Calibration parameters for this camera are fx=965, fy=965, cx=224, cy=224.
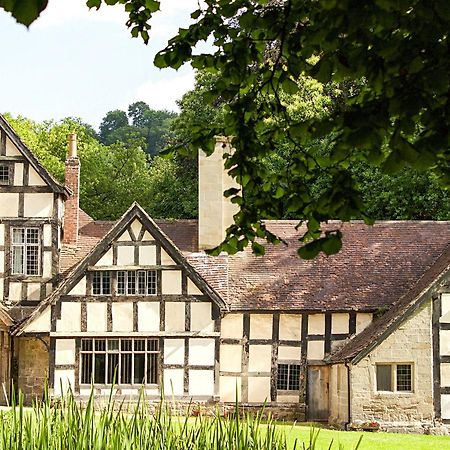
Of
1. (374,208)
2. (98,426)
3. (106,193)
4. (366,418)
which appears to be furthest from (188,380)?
(106,193)

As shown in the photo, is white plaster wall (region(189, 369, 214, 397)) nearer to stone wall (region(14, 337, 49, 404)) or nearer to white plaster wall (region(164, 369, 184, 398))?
white plaster wall (region(164, 369, 184, 398))

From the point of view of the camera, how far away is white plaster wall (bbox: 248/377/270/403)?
22.1 meters

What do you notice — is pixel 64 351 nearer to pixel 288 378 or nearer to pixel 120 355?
pixel 120 355

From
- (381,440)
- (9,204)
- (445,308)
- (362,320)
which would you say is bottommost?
(381,440)

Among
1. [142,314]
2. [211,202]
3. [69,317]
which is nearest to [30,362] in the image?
[69,317]

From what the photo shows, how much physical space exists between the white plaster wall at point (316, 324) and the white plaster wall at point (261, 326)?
92 centimetres

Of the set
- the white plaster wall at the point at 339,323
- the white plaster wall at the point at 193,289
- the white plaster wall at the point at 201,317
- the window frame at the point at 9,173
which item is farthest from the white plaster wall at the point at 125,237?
the white plaster wall at the point at 339,323

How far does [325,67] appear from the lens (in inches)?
203

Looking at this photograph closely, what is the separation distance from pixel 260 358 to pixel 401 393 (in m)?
3.52

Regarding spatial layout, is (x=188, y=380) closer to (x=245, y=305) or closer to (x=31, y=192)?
(x=245, y=305)

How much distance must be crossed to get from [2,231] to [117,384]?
4480 mm

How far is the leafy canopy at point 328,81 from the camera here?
14.7 ft

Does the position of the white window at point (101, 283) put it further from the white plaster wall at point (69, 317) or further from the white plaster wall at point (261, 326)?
the white plaster wall at point (261, 326)

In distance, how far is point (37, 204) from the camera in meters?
22.6
